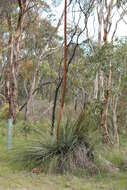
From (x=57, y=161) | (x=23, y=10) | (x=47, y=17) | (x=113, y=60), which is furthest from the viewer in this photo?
(x=47, y=17)

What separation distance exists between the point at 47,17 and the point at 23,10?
485 cm

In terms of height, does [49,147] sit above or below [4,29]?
below

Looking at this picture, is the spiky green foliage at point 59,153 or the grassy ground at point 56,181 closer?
the grassy ground at point 56,181

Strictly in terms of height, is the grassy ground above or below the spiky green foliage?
below

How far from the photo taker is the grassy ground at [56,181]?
417 cm

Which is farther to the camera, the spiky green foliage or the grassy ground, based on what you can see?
the spiky green foliage

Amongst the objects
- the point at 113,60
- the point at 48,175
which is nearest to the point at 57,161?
the point at 48,175

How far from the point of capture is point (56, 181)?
455 centimetres

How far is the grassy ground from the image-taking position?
4.17 metres

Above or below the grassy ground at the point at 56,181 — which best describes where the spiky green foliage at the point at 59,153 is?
above

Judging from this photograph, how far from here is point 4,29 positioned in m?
18.5

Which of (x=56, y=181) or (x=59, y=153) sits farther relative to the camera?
(x=59, y=153)

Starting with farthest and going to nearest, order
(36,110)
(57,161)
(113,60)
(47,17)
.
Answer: (36,110)
(47,17)
(113,60)
(57,161)

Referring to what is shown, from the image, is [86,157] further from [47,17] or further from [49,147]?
[47,17]
